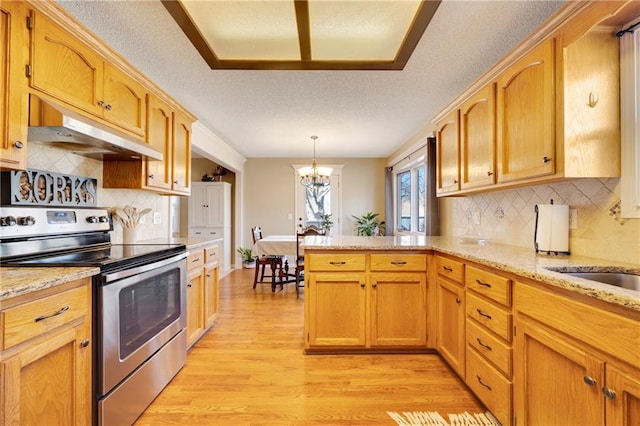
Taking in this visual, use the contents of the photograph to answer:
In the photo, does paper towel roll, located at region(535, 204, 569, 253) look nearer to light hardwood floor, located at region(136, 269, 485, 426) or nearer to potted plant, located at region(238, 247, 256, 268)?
light hardwood floor, located at region(136, 269, 485, 426)

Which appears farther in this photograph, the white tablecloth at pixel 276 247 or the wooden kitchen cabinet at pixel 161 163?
the white tablecloth at pixel 276 247

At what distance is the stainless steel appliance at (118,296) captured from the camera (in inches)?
53.6

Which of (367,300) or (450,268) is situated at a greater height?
(450,268)

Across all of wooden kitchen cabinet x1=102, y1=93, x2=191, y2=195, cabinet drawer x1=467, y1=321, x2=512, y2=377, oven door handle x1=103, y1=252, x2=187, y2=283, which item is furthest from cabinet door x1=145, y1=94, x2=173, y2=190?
cabinet drawer x1=467, y1=321, x2=512, y2=377

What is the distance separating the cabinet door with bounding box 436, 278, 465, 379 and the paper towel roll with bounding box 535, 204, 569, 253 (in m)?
0.56

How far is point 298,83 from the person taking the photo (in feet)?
8.63

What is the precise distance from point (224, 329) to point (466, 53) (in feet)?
10.4

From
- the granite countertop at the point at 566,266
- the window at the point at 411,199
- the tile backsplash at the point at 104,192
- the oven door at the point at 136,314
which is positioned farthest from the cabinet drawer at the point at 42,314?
the window at the point at 411,199

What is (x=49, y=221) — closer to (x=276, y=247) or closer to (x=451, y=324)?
(x=451, y=324)

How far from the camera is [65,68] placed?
5.17 feet

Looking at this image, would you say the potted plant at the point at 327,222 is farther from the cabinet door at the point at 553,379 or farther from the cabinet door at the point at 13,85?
the cabinet door at the point at 13,85

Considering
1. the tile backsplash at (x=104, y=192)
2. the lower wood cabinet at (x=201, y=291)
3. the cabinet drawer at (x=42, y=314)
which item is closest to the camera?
the cabinet drawer at (x=42, y=314)

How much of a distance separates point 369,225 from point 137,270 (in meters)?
4.87

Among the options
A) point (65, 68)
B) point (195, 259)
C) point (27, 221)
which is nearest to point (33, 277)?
point (27, 221)
